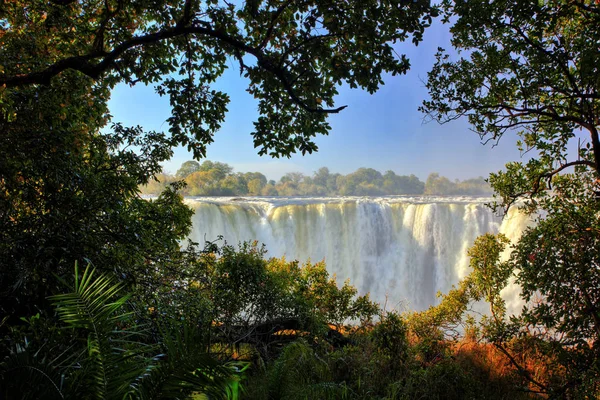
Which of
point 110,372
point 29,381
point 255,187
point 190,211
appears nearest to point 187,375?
point 110,372

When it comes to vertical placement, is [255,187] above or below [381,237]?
above

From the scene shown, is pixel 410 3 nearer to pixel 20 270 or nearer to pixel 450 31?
→ pixel 450 31

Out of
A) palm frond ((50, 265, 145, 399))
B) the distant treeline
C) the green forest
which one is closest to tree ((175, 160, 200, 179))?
the distant treeline

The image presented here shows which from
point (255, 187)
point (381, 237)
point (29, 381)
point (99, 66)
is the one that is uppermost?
point (99, 66)

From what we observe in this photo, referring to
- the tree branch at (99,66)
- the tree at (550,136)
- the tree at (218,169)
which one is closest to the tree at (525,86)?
the tree at (550,136)

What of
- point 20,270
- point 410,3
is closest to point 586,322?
point 410,3

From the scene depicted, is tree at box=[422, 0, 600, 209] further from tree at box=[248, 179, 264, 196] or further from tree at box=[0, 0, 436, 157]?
tree at box=[248, 179, 264, 196]

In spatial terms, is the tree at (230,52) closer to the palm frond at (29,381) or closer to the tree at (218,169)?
the palm frond at (29,381)

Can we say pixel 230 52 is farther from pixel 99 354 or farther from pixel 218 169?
pixel 218 169
